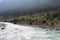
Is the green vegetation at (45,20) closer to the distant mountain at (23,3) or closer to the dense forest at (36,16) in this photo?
the dense forest at (36,16)

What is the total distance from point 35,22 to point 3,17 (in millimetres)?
3674

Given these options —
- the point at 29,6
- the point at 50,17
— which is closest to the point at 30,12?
the point at 29,6

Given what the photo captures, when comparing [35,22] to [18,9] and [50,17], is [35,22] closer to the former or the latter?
[50,17]

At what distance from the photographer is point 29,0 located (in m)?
10.5

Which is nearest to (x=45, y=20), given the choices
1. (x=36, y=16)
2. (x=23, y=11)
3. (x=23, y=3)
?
(x=36, y=16)

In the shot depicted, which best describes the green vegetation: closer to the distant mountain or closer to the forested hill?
the forested hill

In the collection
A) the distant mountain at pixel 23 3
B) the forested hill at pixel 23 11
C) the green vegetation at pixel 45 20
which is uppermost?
the distant mountain at pixel 23 3

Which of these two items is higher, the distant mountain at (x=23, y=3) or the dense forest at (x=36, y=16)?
the distant mountain at (x=23, y=3)

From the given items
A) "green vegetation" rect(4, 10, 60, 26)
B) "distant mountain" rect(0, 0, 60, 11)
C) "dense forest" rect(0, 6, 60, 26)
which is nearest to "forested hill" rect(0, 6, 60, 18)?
"dense forest" rect(0, 6, 60, 26)

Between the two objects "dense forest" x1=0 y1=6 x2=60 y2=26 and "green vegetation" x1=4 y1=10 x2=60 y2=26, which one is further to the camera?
"dense forest" x1=0 y1=6 x2=60 y2=26

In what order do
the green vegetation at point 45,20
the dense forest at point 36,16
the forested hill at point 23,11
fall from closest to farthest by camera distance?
the green vegetation at point 45,20, the dense forest at point 36,16, the forested hill at point 23,11

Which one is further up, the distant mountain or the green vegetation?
the distant mountain

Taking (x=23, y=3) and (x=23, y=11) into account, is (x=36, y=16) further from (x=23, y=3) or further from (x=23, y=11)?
(x=23, y=3)

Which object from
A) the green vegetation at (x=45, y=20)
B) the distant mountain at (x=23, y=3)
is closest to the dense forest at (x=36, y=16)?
the green vegetation at (x=45, y=20)
